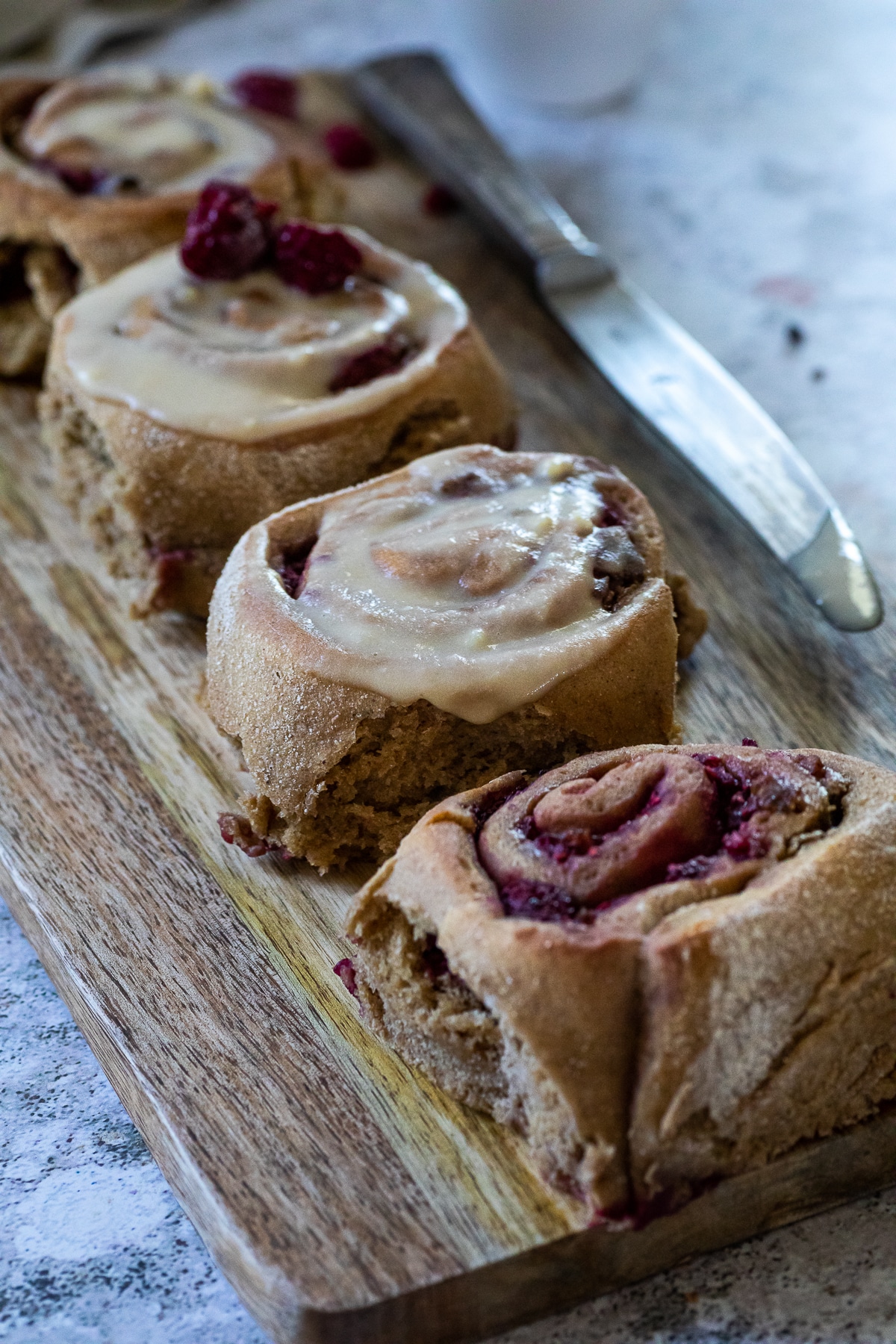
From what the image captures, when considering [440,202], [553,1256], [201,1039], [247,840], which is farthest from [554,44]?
A: [553,1256]

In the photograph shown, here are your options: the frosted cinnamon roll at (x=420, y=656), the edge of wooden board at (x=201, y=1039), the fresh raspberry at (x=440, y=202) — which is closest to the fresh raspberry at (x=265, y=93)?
the fresh raspberry at (x=440, y=202)

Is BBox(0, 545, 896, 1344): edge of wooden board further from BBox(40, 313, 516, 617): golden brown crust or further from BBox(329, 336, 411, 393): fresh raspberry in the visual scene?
BBox(329, 336, 411, 393): fresh raspberry

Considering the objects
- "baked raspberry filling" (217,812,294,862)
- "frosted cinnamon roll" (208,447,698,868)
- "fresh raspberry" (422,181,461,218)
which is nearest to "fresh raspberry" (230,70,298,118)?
"fresh raspberry" (422,181,461,218)

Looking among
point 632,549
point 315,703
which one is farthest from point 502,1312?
point 632,549

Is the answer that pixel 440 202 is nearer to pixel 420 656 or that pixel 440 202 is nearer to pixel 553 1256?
pixel 420 656

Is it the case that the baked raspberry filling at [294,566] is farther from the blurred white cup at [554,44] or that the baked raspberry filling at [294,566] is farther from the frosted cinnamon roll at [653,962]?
the blurred white cup at [554,44]

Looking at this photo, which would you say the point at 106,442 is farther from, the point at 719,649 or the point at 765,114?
the point at 765,114
